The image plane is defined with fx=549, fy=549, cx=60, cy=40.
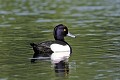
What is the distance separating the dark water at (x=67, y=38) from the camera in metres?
14.3

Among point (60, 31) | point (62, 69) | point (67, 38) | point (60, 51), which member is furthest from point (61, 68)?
point (67, 38)

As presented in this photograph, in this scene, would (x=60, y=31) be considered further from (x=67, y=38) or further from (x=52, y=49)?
(x=67, y=38)

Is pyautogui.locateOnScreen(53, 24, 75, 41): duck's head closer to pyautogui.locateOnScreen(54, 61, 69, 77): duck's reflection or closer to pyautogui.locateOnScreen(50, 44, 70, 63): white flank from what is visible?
pyautogui.locateOnScreen(50, 44, 70, 63): white flank

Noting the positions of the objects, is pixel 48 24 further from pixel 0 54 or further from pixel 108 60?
pixel 108 60

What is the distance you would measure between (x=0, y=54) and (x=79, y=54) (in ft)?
8.33

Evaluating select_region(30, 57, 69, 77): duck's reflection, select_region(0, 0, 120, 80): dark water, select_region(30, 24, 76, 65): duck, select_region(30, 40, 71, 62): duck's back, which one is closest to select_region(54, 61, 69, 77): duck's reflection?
select_region(30, 57, 69, 77): duck's reflection

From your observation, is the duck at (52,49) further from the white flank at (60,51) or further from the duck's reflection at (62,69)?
the duck's reflection at (62,69)

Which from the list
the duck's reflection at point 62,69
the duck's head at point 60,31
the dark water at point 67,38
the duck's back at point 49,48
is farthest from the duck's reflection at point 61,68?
the duck's head at point 60,31

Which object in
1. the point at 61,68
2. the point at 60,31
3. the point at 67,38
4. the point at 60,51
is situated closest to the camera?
the point at 61,68

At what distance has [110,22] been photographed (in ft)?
89.8

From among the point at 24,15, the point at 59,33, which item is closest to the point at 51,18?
the point at 24,15

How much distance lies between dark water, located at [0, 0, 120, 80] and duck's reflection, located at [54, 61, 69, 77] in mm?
147

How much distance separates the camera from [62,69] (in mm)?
14922

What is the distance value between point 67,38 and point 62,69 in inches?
299
